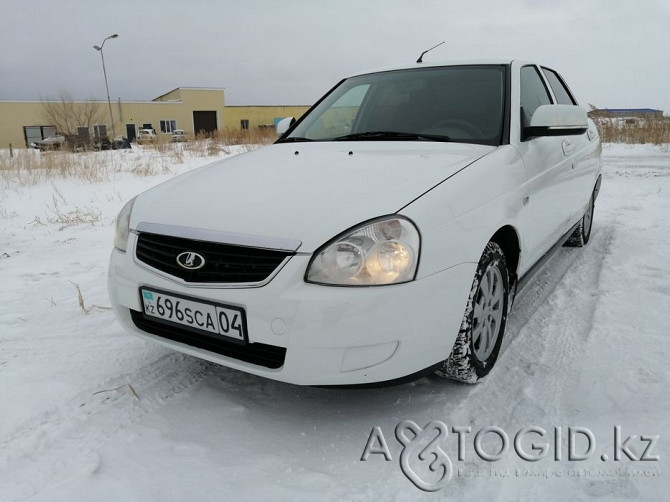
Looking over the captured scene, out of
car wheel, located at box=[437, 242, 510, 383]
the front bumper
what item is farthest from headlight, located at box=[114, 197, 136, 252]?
car wheel, located at box=[437, 242, 510, 383]

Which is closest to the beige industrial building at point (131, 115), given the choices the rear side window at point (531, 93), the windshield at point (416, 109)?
the windshield at point (416, 109)

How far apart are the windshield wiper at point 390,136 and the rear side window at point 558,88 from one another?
1.55 meters

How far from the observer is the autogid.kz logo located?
1.64m

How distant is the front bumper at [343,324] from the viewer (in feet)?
5.35

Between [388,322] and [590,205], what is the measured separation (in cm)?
356

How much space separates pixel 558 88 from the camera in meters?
3.89

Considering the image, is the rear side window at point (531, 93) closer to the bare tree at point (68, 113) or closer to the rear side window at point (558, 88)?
the rear side window at point (558, 88)

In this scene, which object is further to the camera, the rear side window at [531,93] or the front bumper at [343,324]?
the rear side window at [531,93]

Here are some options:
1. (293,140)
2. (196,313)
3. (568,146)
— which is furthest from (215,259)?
(568,146)

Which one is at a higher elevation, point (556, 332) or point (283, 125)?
point (283, 125)

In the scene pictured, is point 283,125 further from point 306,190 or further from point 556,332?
point 556,332

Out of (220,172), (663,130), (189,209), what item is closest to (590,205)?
(220,172)

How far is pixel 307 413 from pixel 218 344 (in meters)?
0.47

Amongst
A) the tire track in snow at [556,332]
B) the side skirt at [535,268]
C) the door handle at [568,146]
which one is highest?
the door handle at [568,146]
